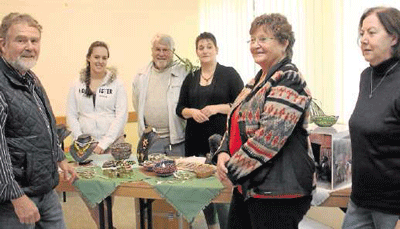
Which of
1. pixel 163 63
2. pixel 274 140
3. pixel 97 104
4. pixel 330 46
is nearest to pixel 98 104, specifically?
pixel 97 104

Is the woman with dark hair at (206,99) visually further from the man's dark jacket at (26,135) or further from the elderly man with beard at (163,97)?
the man's dark jacket at (26,135)

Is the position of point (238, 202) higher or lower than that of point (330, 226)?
higher

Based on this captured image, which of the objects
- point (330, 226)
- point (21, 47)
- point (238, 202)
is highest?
point (21, 47)

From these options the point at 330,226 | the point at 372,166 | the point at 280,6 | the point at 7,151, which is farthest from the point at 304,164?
the point at 280,6

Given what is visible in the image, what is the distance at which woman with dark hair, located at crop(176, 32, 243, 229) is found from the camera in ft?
9.94

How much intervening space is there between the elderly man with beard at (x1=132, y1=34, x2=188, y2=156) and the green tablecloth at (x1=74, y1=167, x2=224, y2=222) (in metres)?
0.84

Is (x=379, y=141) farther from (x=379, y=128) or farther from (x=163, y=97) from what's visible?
(x=163, y=97)

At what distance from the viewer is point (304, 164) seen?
1719 millimetres

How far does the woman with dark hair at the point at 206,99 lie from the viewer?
303 cm

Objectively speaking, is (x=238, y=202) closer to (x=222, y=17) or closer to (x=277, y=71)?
(x=277, y=71)

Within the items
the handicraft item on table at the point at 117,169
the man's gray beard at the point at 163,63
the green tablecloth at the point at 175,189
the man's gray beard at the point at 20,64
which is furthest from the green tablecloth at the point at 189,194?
the man's gray beard at the point at 163,63

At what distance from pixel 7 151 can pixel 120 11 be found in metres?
3.56

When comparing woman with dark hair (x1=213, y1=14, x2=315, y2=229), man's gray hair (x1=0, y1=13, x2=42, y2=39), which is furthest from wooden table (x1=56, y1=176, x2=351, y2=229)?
man's gray hair (x1=0, y1=13, x2=42, y2=39)

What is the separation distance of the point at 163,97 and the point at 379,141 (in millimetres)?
1959
